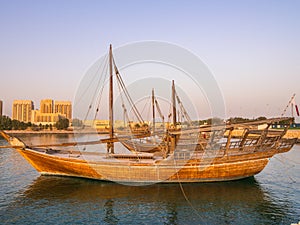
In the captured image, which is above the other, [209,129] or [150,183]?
[209,129]

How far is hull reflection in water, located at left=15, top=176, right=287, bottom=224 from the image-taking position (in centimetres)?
1297

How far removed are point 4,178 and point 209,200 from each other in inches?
660

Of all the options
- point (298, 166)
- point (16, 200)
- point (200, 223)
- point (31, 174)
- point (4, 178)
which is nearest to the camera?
point (200, 223)

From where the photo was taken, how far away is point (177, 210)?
45.8 ft

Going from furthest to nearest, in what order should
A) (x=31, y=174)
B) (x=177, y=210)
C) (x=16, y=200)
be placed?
(x=31, y=174) < (x=16, y=200) < (x=177, y=210)

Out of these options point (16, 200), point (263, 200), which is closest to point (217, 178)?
point (263, 200)

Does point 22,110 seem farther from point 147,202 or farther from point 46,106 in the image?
point 147,202

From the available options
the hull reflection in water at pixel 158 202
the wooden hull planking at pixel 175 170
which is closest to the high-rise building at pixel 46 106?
the hull reflection in water at pixel 158 202

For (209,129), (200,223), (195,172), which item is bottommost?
(200,223)

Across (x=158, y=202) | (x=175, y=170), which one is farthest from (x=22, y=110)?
(x=158, y=202)

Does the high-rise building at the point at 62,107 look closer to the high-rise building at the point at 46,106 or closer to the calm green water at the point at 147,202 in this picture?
the high-rise building at the point at 46,106

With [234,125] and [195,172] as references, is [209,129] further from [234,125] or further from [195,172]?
[195,172]

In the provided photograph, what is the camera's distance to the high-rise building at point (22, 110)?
177 m

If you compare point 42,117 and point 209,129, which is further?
point 42,117
